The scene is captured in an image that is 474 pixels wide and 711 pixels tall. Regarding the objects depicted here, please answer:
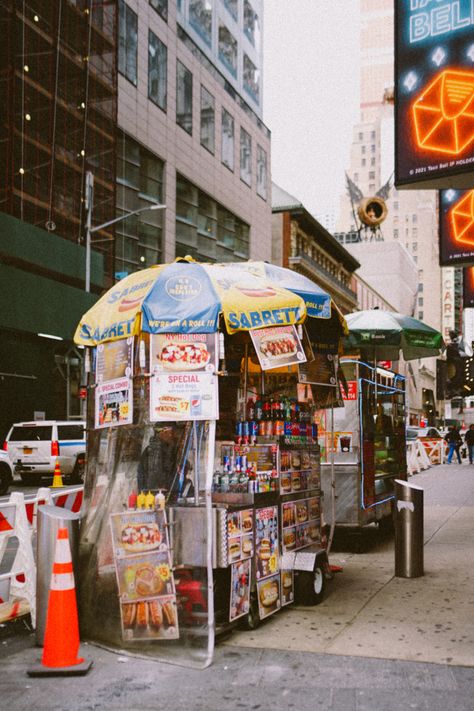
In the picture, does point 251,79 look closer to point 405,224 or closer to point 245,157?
point 245,157

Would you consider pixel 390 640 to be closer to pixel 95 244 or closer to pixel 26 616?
pixel 26 616

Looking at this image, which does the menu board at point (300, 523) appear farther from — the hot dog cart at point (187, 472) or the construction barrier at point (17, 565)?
the construction barrier at point (17, 565)

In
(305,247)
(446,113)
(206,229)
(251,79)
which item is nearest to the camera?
(446,113)

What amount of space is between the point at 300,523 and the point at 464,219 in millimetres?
5393

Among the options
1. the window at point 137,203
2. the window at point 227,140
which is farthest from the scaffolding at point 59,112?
the window at point 227,140

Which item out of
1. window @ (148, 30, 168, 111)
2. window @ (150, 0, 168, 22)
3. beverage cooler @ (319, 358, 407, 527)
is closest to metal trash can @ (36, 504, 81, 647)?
beverage cooler @ (319, 358, 407, 527)

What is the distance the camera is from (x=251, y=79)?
53281mm

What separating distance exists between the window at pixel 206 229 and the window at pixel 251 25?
13.6 metres

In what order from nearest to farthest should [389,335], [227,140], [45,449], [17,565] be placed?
[17,565]
[389,335]
[45,449]
[227,140]

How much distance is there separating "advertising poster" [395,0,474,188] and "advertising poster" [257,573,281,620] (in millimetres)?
4112

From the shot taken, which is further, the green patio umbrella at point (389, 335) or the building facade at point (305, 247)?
the building facade at point (305, 247)

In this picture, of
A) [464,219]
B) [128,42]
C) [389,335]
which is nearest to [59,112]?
[128,42]

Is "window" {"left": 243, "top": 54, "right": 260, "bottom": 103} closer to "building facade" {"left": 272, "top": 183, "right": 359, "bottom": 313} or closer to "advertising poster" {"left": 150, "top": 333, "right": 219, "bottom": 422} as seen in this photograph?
"building facade" {"left": 272, "top": 183, "right": 359, "bottom": 313}

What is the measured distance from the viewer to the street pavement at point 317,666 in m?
4.82
